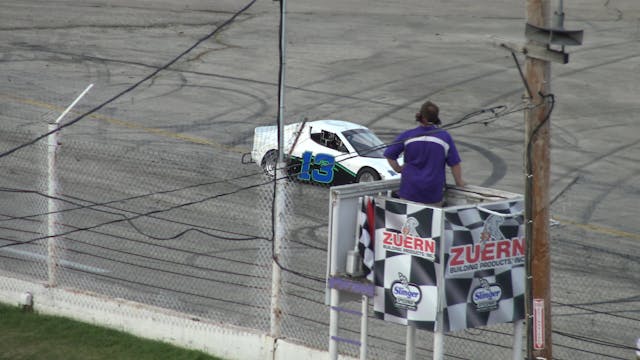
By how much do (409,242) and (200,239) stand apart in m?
6.98

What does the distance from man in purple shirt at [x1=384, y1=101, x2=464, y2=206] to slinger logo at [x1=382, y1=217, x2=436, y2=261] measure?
65 centimetres

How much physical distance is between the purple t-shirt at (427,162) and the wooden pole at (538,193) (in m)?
0.75

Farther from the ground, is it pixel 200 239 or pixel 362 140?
pixel 362 140

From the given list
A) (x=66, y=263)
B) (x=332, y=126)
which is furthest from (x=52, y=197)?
(x=332, y=126)

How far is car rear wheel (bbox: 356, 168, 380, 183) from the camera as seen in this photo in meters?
19.1

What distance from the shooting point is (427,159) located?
8992 mm

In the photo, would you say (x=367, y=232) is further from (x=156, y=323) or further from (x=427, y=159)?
(x=156, y=323)

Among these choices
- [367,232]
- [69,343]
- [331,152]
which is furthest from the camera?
[331,152]

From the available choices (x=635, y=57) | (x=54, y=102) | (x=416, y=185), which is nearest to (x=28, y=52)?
(x=54, y=102)

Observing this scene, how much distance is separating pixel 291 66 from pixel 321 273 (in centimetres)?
1721

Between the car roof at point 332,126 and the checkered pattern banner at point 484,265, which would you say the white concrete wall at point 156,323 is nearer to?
the checkered pattern banner at point 484,265

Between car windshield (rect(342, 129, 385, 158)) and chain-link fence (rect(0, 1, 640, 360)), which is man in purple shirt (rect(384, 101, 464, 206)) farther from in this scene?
car windshield (rect(342, 129, 385, 158))

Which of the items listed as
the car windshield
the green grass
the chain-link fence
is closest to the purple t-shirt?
the chain-link fence

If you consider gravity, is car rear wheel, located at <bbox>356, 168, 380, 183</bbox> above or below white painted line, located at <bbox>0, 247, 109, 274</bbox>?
below
